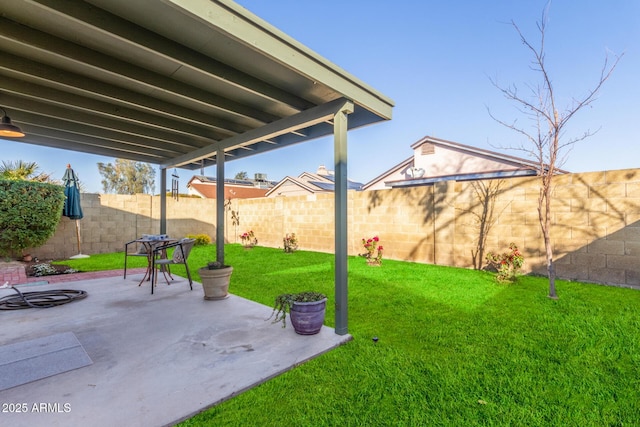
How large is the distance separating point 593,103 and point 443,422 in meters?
5.03

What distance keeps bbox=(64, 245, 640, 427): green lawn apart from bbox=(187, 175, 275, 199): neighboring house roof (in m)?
22.2

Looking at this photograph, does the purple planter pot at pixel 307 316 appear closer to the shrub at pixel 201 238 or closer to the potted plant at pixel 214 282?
the potted plant at pixel 214 282

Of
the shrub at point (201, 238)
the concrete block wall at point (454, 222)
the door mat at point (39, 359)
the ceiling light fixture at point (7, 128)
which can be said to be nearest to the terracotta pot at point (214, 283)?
the door mat at point (39, 359)

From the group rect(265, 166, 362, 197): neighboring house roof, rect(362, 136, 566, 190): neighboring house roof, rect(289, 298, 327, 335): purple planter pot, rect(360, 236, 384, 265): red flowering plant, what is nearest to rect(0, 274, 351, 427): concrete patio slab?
rect(289, 298, 327, 335): purple planter pot

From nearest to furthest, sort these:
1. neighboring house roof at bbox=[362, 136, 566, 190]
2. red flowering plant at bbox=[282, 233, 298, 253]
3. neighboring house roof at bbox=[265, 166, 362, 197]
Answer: red flowering plant at bbox=[282, 233, 298, 253]
neighboring house roof at bbox=[362, 136, 566, 190]
neighboring house roof at bbox=[265, 166, 362, 197]

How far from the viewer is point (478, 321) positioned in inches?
130

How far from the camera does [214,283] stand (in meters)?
4.09

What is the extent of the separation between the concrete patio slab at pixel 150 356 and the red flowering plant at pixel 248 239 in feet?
22.4

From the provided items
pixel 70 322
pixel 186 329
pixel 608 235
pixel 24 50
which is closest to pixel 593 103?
pixel 608 235

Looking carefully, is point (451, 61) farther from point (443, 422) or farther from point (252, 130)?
point (443, 422)

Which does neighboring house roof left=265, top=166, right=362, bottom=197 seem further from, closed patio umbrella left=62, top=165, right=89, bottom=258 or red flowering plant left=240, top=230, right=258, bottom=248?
closed patio umbrella left=62, top=165, right=89, bottom=258

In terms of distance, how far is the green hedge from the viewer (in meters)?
6.20

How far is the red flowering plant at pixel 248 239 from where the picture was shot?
11.1 meters

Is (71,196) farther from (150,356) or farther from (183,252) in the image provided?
(150,356)
